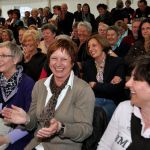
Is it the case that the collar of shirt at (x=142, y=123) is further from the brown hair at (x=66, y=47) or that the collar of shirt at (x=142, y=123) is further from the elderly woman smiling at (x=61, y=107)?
the brown hair at (x=66, y=47)

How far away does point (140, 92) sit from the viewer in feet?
5.54

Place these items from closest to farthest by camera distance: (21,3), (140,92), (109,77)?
(140,92) → (109,77) → (21,3)

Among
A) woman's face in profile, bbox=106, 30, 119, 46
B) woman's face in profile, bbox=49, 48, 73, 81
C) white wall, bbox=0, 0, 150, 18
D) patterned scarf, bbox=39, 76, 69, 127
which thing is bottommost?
patterned scarf, bbox=39, 76, 69, 127

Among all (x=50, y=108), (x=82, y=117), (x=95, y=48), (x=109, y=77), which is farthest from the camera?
(x=95, y=48)

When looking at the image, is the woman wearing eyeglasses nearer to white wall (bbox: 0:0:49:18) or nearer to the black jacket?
the black jacket

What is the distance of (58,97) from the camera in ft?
6.97

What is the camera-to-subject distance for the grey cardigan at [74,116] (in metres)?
1.96

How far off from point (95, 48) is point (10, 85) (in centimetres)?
118

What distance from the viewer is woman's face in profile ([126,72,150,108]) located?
5.51 feet

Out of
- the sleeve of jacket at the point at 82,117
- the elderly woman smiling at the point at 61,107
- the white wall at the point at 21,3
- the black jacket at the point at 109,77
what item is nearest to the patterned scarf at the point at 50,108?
the elderly woman smiling at the point at 61,107

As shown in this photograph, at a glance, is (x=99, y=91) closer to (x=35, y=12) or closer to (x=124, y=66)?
(x=124, y=66)

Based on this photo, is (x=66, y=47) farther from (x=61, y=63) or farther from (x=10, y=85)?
(x=10, y=85)

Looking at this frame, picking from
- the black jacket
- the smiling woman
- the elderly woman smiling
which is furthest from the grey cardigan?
the black jacket

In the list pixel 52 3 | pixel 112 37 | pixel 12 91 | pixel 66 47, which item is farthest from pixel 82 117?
pixel 52 3
